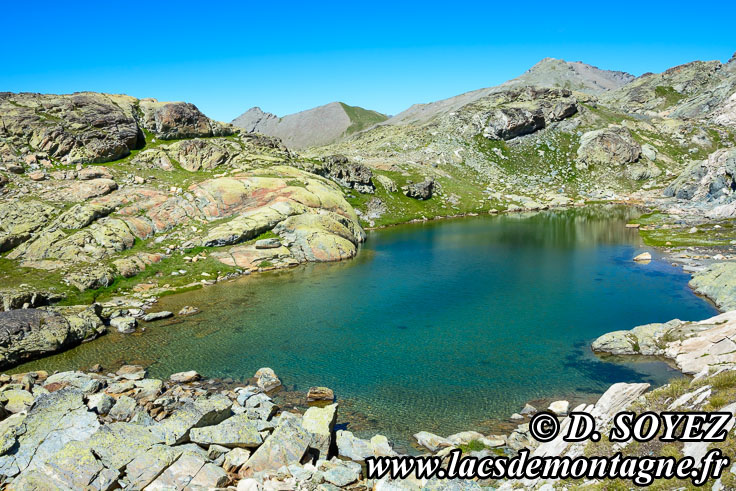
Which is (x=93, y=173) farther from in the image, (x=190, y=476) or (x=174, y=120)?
(x=190, y=476)

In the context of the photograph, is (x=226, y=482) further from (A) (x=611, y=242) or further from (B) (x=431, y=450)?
(A) (x=611, y=242)

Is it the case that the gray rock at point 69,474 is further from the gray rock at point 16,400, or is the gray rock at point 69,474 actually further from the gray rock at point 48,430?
the gray rock at point 16,400

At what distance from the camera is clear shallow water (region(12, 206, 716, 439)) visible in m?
33.0

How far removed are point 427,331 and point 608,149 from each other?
7037 inches

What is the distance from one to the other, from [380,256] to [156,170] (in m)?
59.2

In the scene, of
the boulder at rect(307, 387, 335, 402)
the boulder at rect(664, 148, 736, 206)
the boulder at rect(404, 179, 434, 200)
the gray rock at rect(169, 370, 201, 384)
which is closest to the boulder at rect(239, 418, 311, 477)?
the boulder at rect(307, 387, 335, 402)

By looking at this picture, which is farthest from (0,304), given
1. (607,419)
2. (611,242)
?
(611,242)

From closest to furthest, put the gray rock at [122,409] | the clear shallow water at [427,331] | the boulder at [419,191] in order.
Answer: the gray rock at [122,409], the clear shallow water at [427,331], the boulder at [419,191]

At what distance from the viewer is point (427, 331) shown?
45562 mm

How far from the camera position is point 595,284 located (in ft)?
194

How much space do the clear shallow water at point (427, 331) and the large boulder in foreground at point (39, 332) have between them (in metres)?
1.53

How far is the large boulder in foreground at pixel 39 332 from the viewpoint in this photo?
130 feet

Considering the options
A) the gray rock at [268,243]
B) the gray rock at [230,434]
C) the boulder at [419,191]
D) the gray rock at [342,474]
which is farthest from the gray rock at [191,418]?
the boulder at [419,191]

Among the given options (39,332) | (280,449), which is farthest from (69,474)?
(39,332)
